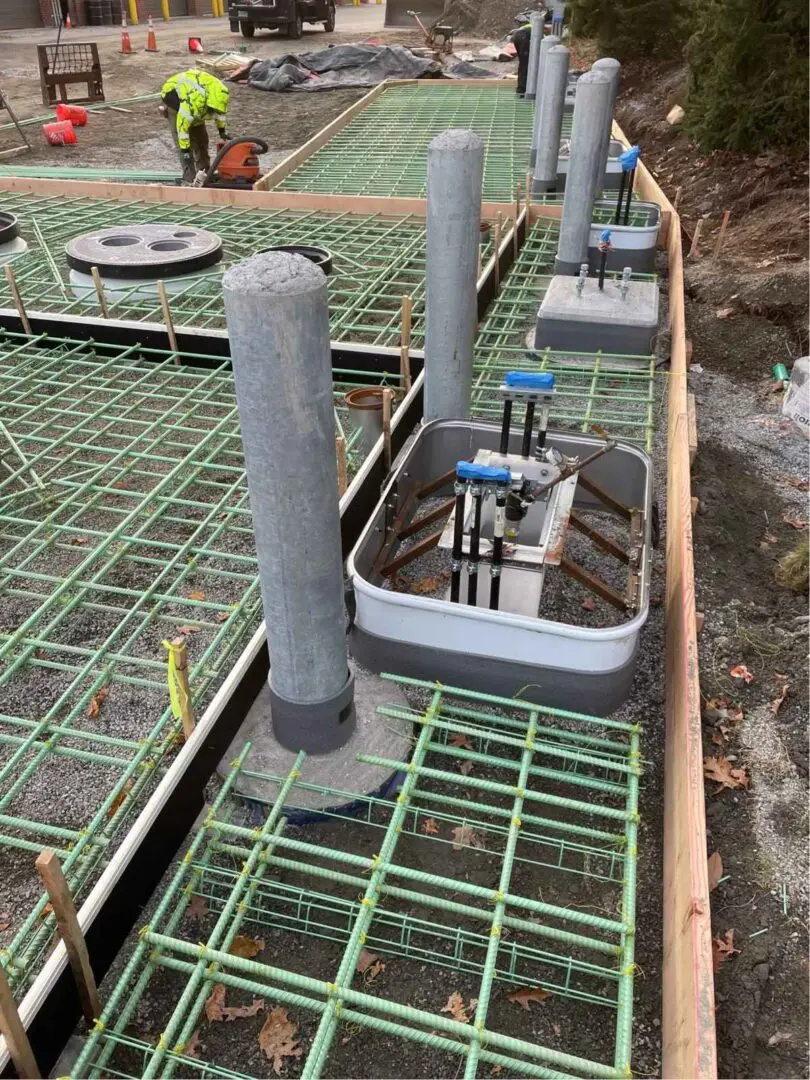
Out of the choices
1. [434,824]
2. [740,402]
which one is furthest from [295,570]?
A: [740,402]

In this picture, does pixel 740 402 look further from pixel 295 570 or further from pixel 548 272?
pixel 295 570

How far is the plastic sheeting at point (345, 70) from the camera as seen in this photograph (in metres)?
24.3

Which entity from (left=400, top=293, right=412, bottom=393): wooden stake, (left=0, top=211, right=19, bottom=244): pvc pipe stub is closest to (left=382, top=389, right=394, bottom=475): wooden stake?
(left=400, top=293, right=412, bottom=393): wooden stake

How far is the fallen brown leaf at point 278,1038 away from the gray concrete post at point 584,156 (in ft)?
26.9

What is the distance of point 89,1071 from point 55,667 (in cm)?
216

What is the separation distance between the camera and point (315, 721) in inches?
156

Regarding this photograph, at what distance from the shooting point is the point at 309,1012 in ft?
10.8

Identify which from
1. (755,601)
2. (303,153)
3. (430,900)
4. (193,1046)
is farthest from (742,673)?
(303,153)

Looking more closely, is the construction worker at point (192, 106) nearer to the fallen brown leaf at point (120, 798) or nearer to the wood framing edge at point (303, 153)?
the wood framing edge at point (303, 153)

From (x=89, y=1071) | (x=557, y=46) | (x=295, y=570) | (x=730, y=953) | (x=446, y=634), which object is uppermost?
(x=557, y=46)

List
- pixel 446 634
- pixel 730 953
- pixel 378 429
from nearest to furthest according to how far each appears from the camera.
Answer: pixel 730 953, pixel 446 634, pixel 378 429

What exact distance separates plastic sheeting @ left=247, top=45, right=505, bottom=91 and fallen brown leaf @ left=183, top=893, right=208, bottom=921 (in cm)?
2562

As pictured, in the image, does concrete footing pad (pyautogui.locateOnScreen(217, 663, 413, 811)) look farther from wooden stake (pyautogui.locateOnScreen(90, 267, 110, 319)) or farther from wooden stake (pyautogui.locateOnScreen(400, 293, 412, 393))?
wooden stake (pyautogui.locateOnScreen(90, 267, 110, 319))

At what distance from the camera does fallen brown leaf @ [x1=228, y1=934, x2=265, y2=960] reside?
3451mm
